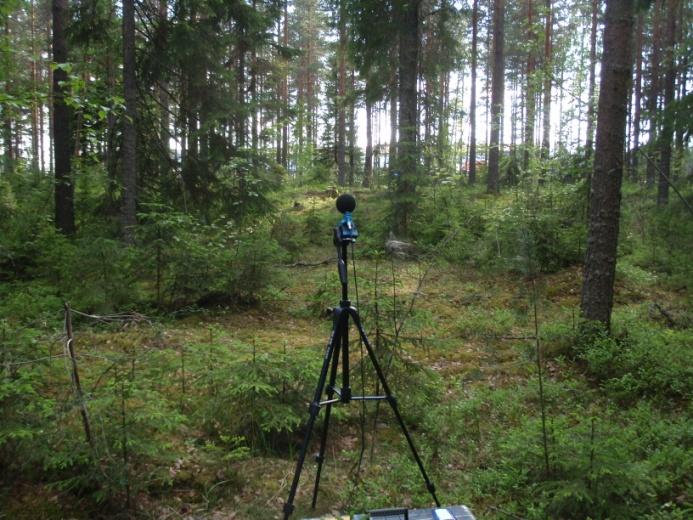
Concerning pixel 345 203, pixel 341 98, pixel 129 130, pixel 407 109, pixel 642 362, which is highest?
pixel 341 98

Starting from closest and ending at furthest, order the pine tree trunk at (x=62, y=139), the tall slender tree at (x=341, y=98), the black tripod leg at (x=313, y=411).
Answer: the black tripod leg at (x=313, y=411)
the pine tree trunk at (x=62, y=139)
the tall slender tree at (x=341, y=98)

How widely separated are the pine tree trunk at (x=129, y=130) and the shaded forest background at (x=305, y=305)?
0.05 meters

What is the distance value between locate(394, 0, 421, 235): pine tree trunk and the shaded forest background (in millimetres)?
61

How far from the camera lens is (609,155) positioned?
231 inches

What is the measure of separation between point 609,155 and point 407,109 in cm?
754

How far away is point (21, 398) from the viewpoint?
3.01m

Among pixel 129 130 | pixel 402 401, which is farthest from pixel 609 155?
pixel 129 130

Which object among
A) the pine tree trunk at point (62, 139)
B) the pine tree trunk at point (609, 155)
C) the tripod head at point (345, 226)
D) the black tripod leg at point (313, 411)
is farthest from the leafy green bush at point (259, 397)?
the pine tree trunk at point (62, 139)

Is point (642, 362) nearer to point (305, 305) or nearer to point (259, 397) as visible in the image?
point (259, 397)

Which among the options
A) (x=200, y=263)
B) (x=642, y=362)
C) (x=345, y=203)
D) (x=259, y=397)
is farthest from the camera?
(x=200, y=263)

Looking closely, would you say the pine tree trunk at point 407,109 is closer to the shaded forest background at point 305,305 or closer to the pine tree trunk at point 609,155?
the shaded forest background at point 305,305

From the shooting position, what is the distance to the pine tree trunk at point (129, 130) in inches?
340

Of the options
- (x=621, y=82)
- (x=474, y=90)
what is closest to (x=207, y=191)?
(x=621, y=82)

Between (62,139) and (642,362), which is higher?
(62,139)
